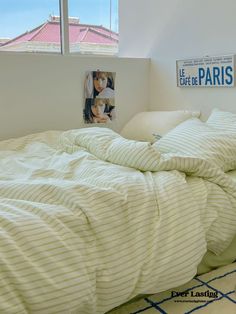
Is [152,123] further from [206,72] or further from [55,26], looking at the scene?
[55,26]

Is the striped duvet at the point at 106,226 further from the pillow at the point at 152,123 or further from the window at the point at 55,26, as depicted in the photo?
the window at the point at 55,26

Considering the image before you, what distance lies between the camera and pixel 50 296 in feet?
2.81

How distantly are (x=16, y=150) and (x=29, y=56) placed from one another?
611 mm

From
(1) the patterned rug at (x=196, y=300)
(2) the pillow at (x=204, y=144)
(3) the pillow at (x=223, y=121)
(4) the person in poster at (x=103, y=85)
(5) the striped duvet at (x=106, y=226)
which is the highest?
(4) the person in poster at (x=103, y=85)

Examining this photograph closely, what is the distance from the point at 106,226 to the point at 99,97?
5.00 feet

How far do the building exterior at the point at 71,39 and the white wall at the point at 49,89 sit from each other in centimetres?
31

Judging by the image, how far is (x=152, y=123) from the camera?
7.49ft

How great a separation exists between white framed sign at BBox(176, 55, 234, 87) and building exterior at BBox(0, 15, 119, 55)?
2.36 feet

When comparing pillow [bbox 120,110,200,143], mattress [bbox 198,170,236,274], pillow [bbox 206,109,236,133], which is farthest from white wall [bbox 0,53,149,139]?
mattress [bbox 198,170,236,274]

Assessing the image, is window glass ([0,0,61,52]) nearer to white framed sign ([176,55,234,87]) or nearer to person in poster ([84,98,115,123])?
person in poster ([84,98,115,123])

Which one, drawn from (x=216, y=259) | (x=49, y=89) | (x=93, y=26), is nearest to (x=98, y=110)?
(x=49, y=89)

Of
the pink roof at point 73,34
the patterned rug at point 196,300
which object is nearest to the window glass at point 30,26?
the pink roof at point 73,34

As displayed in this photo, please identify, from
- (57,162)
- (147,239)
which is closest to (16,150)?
(57,162)

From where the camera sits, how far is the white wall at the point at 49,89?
211 centimetres
